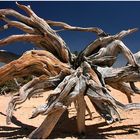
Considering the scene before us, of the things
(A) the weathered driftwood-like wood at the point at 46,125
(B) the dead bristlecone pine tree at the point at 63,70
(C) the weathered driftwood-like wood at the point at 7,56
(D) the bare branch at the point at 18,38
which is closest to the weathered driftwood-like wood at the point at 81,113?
(B) the dead bristlecone pine tree at the point at 63,70

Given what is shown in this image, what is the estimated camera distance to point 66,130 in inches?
392

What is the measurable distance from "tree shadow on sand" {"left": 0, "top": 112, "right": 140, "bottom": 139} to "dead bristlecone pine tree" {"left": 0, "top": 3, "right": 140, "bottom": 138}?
0.36m

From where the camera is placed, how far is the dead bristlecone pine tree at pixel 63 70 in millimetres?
8539

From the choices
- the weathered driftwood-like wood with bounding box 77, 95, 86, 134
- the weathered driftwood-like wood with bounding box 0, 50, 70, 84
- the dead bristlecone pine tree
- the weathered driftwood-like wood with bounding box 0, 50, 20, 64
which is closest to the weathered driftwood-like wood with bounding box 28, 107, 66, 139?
the dead bristlecone pine tree

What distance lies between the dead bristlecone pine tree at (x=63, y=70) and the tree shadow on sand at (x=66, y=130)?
363 millimetres

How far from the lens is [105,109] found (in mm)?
8805

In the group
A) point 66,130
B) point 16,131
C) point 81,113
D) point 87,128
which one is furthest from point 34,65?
point 87,128

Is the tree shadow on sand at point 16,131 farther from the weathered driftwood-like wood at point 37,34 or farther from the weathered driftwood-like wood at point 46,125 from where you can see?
the weathered driftwood-like wood at point 37,34

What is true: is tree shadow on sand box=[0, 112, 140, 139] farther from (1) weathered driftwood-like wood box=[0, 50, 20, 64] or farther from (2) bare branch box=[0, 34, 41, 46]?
(2) bare branch box=[0, 34, 41, 46]

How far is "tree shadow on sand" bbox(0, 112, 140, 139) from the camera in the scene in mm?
9227

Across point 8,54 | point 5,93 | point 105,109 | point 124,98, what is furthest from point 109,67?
point 5,93

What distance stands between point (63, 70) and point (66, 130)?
1.59 metres

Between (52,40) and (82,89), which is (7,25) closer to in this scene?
(52,40)

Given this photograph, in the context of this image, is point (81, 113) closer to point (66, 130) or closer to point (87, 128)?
point (66, 130)
